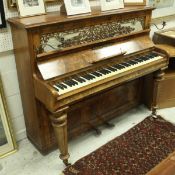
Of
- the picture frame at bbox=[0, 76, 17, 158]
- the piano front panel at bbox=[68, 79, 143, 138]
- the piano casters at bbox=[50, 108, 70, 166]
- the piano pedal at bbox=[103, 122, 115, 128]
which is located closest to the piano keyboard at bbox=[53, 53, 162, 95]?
the piano casters at bbox=[50, 108, 70, 166]

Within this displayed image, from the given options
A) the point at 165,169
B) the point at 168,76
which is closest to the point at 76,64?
the point at 165,169

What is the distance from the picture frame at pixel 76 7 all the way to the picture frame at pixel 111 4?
6.5 inches

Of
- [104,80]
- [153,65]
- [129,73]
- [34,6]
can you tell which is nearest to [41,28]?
[34,6]

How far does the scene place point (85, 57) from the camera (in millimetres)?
1950

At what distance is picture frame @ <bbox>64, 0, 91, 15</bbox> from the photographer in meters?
1.87

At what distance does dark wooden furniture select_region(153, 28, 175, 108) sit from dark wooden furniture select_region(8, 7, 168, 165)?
24cm

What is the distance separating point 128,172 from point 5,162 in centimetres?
106

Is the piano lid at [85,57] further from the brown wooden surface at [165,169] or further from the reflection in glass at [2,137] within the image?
the brown wooden surface at [165,169]

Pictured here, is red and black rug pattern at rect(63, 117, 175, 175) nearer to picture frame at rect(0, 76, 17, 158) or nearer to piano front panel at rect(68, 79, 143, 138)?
piano front panel at rect(68, 79, 143, 138)

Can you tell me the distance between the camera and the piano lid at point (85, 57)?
5.75 ft

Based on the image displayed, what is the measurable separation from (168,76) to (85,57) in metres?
1.16

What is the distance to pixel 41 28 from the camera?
1670 millimetres

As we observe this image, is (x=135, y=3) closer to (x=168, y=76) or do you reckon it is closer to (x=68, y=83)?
(x=168, y=76)

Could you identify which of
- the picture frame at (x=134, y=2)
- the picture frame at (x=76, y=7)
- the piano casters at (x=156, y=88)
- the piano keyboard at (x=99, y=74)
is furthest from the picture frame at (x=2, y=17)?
the piano casters at (x=156, y=88)
